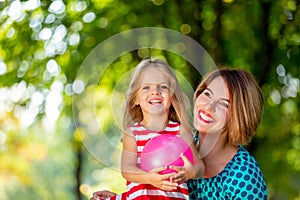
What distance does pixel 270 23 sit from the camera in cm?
848

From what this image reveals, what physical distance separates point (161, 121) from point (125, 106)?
0.58 ft

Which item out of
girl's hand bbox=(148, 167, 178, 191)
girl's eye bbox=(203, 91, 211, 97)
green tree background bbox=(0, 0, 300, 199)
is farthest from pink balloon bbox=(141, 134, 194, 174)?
green tree background bbox=(0, 0, 300, 199)

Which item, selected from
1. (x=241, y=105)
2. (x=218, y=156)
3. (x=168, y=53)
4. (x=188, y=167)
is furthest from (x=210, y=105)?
(x=168, y=53)

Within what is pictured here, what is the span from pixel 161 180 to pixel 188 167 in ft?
0.36

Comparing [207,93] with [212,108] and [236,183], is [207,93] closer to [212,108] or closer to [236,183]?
[212,108]

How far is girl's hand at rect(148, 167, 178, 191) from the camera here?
258 centimetres

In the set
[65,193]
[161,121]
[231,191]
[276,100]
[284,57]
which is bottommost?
[65,193]

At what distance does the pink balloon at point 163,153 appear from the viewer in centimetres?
263

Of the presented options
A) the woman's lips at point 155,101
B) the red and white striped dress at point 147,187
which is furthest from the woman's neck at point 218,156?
the woman's lips at point 155,101

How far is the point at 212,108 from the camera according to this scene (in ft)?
9.71

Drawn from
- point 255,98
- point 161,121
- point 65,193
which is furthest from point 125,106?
point 65,193

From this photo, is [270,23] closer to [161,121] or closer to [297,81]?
[297,81]

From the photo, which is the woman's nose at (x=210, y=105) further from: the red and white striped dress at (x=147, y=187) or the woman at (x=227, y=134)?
the red and white striped dress at (x=147, y=187)

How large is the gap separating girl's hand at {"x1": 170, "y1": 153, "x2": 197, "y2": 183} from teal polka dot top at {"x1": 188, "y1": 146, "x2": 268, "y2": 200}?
1.12 feet
